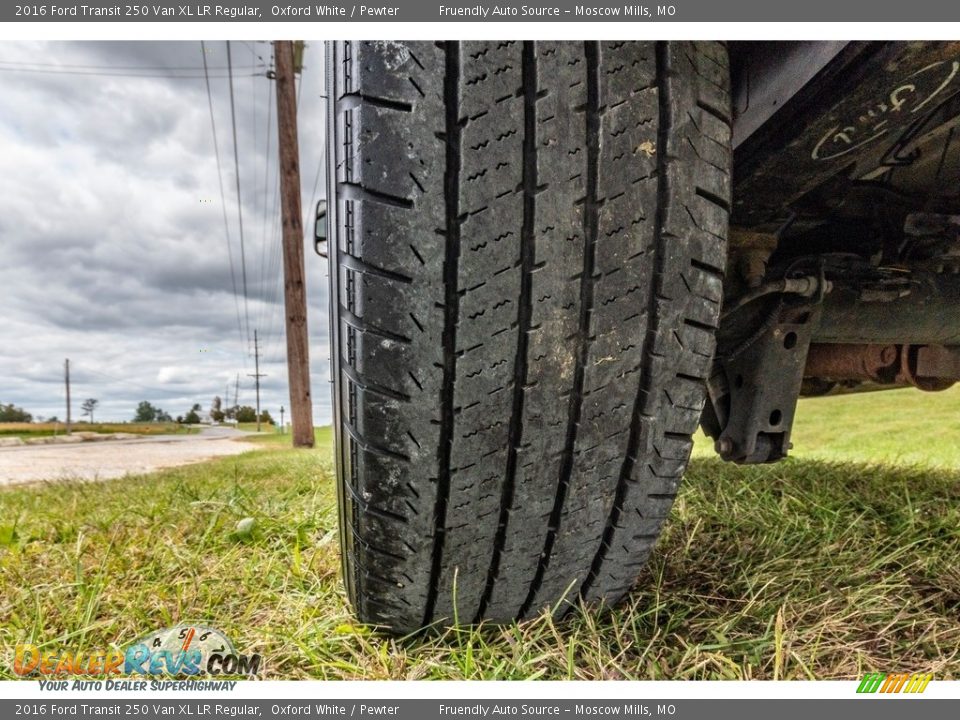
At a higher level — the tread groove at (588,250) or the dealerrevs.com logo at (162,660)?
the tread groove at (588,250)

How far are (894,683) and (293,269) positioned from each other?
6156 mm

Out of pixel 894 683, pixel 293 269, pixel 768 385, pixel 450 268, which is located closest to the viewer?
pixel 450 268

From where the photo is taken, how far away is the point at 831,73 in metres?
0.61

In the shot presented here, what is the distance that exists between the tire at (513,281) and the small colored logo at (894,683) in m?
0.36

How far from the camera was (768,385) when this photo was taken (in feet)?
3.29

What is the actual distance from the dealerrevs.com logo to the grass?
37mm

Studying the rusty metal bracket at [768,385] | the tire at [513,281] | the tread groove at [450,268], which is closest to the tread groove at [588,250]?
the tire at [513,281]

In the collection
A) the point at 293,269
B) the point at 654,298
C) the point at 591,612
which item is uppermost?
the point at 654,298

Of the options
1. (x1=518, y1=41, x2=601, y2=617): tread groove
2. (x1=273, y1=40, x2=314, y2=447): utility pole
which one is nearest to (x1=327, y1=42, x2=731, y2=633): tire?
(x1=518, y1=41, x2=601, y2=617): tread groove

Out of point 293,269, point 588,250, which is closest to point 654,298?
point 588,250

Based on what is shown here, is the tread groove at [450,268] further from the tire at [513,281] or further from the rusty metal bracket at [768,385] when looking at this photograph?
the rusty metal bracket at [768,385]

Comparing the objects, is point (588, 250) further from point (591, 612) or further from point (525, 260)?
point (591, 612)

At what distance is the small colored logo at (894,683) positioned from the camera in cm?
75

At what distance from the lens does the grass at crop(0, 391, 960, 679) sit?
0.83m
